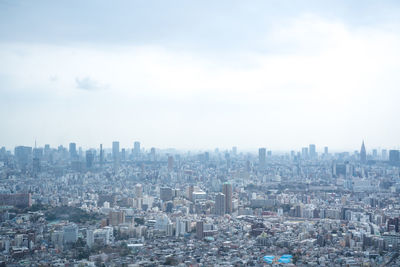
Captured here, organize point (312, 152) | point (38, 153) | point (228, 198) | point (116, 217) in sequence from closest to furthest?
point (116, 217) → point (228, 198) → point (38, 153) → point (312, 152)

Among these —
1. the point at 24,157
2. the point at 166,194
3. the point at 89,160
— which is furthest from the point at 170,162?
the point at 24,157

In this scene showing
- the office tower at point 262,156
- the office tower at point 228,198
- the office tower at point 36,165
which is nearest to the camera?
the office tower at point 228,198

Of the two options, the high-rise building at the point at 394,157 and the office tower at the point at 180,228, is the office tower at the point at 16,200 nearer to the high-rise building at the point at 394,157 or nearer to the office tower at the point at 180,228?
the office tower at the point at 180,228

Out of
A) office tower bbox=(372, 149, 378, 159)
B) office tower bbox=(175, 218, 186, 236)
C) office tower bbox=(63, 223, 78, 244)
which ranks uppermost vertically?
office tower bbox=(372, 149, 378, 159)

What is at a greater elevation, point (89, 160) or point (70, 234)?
point (89, 160)

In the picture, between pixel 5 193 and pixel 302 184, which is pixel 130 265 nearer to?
pixel 5 193

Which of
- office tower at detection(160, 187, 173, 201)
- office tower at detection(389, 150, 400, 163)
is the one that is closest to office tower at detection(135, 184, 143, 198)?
office tower at detection(160, 187, 173, 201)

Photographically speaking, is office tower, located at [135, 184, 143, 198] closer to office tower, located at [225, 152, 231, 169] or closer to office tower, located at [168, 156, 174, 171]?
office tower, located at [168, 156, 174, 171]

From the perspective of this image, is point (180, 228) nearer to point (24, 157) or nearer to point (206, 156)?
point (24, 157)

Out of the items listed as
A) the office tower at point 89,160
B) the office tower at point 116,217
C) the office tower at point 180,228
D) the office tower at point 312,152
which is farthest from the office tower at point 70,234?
the office tower at point 312,152
